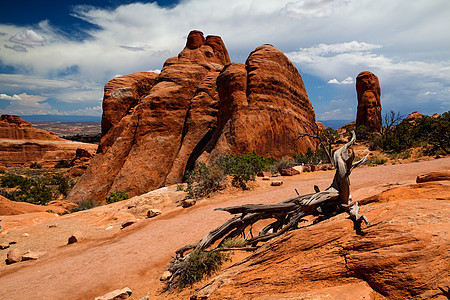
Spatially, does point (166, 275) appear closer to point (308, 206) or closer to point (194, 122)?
point (308, 206)

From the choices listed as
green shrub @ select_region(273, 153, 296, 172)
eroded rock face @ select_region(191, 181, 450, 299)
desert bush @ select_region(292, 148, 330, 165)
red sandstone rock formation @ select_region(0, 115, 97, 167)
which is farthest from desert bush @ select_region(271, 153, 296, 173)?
red sandstone rock formation @ select_region(0, 115, 97, 167)

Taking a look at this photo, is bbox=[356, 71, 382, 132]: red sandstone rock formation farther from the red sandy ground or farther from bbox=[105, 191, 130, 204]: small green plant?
bbox=[105, 191, 130, 204]: small green plant

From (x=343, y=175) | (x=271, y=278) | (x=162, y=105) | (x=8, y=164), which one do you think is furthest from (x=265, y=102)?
(x=8, y=164)

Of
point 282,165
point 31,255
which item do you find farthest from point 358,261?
point 282,165

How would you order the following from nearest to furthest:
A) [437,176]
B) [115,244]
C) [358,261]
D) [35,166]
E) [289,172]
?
[358,261] < [437,176] < [115,244] < [289,172] < [35,166]

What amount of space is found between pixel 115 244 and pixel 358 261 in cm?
713

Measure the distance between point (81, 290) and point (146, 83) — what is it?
24.3m

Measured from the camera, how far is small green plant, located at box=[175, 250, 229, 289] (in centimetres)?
500

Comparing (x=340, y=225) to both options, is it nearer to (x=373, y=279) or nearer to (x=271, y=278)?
(x=373, y=279)

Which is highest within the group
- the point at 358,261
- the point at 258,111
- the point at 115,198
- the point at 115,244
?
the point at 258,111

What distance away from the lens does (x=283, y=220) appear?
460 centimetres

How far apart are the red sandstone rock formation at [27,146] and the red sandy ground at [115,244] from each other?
40801 millimetres

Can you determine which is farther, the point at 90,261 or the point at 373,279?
the point at 90,261

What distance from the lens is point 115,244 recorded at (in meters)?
7.68
